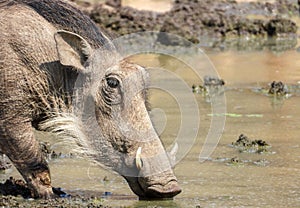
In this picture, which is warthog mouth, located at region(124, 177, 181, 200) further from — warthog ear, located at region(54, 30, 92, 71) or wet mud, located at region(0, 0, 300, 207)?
wet mud, located at region(0, 0, 300, 207)

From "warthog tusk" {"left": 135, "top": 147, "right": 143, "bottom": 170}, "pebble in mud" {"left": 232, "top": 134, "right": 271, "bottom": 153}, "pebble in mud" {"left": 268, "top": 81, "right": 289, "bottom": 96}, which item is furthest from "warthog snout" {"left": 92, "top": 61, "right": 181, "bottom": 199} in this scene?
"pebble in mud" {"left": 268, "top": 81, "right": 289, "bottom": 96}

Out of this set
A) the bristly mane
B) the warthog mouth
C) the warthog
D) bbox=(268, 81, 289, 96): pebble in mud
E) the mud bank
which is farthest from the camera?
the mud bank

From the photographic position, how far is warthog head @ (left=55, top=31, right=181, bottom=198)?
6039mm

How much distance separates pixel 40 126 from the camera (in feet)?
21.6

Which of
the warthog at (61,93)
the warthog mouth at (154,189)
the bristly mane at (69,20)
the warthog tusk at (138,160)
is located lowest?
the warthog mouth at (154,189)

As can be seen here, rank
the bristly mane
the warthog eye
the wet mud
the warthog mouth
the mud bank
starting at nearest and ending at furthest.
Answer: the warthog mouth < the warthog eye < the bristly mane < the wet mud < the mud bank

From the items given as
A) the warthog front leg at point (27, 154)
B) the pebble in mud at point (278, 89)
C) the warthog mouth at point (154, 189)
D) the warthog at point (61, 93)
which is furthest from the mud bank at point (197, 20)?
the warthog mouth at point (154, 189)

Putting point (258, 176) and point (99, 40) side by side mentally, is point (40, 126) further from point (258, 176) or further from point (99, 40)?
point (258, 176)

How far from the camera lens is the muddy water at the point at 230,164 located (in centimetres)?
627

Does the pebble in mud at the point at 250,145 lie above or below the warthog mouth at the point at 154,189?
above

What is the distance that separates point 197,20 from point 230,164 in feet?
27.8

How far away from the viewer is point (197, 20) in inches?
608

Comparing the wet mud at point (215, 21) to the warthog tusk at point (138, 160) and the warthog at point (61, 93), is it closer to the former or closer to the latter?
the warthog at point (61, 93)

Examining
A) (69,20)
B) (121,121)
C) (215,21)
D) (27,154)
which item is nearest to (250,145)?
(121,121)
